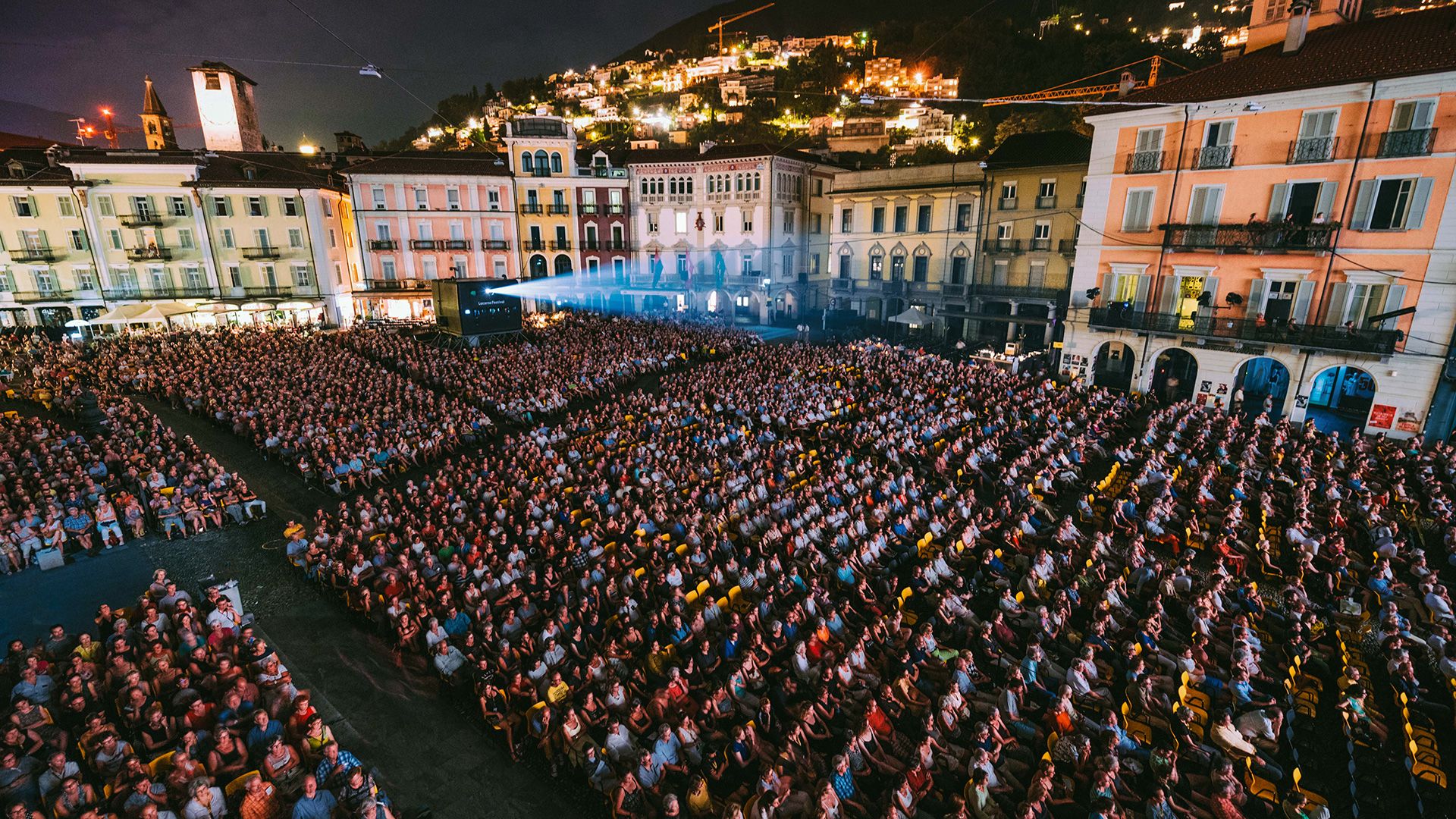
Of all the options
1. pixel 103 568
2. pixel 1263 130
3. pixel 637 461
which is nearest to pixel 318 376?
pixel 103 568

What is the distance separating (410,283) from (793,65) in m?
99.8

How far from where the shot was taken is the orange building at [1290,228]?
18969 mm

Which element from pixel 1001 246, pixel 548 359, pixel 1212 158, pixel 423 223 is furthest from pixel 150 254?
pixel 1212 158

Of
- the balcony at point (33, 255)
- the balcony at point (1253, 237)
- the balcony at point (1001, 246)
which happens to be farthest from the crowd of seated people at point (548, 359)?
the balcony at point (33, 255)

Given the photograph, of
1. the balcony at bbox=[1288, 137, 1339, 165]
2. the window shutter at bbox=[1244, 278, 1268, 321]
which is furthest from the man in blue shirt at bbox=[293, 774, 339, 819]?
the balcony at bbox=[1288, 137, 1339, 165]

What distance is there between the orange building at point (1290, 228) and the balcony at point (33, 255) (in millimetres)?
53898

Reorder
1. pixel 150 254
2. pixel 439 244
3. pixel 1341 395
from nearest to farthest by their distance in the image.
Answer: pixel 1341 395 < pixel 150 254 < pixel 439 244

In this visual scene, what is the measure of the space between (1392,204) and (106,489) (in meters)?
35.4

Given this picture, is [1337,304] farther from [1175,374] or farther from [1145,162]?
[1145,162]

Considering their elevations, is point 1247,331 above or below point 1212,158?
→ below

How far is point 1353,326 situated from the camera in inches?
790

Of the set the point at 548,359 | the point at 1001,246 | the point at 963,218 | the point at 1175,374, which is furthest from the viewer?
the point at 963,218

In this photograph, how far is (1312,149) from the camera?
20281 millimetres

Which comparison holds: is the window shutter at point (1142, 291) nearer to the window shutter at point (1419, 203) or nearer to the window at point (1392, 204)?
the window at point (1392, 204)
